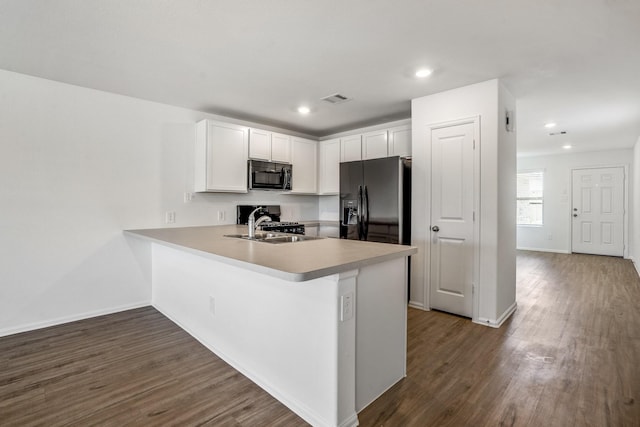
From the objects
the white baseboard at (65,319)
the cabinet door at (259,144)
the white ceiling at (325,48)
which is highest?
the white ceiling at (325,48)

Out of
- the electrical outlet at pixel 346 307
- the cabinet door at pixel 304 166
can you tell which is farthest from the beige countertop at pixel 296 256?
the cabinet door at pixel 304 166

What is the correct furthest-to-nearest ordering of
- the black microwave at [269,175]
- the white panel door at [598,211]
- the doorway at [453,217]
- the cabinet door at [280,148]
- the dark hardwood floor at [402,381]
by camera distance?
the white panel door at [598,211] < the cabinet door at [280,148] < the black microwave at [269,175] < the doorway at [453,217] < the dark hardwood floor at [402,381]

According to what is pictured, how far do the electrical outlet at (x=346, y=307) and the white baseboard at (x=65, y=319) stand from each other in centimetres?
291

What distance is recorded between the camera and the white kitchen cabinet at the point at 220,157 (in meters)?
3.78

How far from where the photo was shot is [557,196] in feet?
24.3

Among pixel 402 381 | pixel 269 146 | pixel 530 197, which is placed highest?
pixel 269 146

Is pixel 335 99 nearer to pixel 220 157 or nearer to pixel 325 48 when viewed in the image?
pixel 325 48

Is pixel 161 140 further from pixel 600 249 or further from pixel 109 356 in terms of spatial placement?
pixel 600 249

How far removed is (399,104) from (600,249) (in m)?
6.40

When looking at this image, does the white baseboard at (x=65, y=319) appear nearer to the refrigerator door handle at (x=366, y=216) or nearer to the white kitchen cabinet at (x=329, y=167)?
the refrigerator door handle at (x=366, y=216)

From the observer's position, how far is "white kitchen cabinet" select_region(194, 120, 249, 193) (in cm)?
378

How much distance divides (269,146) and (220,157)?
743 mm

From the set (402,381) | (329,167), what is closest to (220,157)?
(329,167)

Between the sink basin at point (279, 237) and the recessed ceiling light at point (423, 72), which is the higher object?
the recessed ceiling light at point (423, 72)
